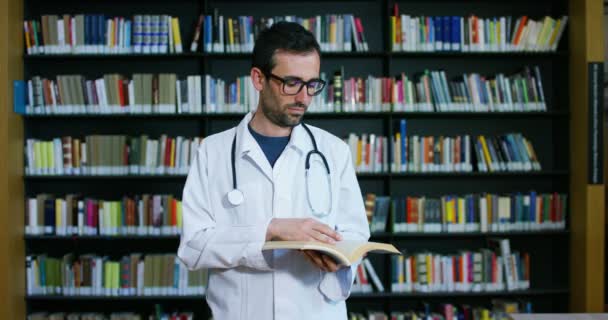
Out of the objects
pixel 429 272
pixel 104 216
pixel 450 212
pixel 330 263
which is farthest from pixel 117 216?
pixel 330 263

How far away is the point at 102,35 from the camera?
4.08 m

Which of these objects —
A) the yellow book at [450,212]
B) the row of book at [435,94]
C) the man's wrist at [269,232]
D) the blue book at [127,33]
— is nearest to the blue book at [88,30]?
the blue book at [127,33]

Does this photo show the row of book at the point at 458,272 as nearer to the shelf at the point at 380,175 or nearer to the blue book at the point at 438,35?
the shelf at the point at 380,175

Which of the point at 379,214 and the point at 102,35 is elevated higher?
the point at 102,35

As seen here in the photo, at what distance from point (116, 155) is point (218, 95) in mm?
783

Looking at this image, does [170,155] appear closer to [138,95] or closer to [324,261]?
[138,95]

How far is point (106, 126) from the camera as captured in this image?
435cm

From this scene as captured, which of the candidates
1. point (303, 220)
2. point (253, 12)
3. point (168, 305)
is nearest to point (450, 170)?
point (253, 12)

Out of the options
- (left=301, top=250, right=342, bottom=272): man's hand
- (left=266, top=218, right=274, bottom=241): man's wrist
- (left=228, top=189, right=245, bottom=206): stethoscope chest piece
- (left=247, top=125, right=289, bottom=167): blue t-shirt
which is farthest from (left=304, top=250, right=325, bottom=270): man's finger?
(left=247, top=125, right=289, bottom=167): blue t-shirt

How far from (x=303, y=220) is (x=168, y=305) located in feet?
9.94

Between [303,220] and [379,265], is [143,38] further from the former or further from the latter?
[303,220]

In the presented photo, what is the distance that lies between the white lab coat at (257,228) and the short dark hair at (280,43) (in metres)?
0.21

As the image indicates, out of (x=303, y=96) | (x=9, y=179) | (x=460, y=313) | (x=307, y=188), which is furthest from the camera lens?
(x=460, y=313)

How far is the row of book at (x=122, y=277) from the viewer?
13.1 ft
